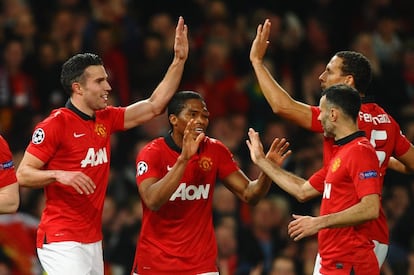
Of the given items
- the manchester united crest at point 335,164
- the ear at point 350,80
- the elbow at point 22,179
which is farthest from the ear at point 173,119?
the manchester united crest at point 335,164

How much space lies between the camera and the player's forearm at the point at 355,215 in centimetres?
646

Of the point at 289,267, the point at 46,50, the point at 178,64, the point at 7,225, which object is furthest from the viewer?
the point at 46,50

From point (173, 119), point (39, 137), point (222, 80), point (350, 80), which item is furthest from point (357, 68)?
point (222, 80)

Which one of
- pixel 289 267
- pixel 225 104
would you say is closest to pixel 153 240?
pixel 289 267

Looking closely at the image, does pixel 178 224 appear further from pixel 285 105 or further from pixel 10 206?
pixel 10 206

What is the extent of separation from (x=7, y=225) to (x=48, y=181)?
12.0 ft

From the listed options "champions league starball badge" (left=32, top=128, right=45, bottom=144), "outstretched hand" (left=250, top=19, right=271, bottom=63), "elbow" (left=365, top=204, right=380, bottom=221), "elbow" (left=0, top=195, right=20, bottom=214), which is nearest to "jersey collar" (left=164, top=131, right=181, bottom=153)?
"outstretched hand" (left=250, top=19, right=271, bottom=63)

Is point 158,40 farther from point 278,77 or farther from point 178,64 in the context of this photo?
point 178,64

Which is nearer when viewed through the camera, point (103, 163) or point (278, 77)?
point (103, 163)

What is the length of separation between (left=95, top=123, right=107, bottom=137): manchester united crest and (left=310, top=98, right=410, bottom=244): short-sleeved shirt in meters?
1.55

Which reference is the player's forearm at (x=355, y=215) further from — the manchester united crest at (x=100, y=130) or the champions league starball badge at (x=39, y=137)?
the champions league starball badge at (x=39, y=137)

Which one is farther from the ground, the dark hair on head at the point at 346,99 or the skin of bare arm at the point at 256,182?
the dark hair on head at the point at 346,99

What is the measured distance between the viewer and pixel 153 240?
755cm

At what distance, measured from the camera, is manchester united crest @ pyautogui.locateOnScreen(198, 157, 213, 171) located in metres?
7.65
